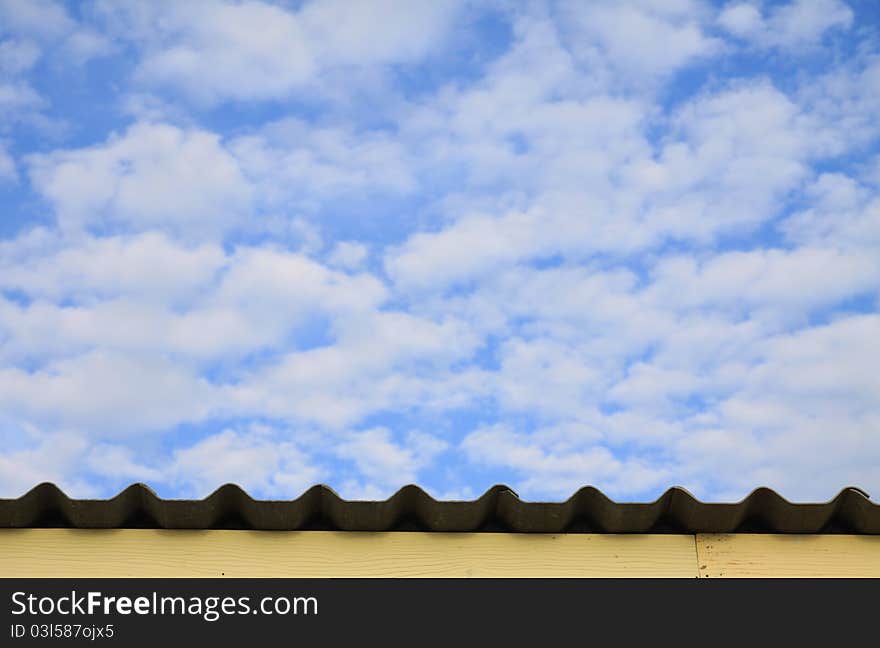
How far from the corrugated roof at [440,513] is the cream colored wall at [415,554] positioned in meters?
0.05

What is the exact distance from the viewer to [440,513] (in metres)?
4.23

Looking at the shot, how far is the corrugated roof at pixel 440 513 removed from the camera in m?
4.14

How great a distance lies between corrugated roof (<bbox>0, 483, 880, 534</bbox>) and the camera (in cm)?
414

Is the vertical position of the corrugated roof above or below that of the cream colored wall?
above

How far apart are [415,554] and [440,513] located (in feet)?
0.74

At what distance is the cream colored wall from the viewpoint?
4164 mm

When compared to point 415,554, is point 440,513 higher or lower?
higher

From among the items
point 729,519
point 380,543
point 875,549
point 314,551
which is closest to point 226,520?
point 314,551

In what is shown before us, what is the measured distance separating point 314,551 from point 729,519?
1882 mm

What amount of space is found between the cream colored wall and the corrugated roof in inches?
1.9

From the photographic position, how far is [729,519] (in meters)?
4.28
